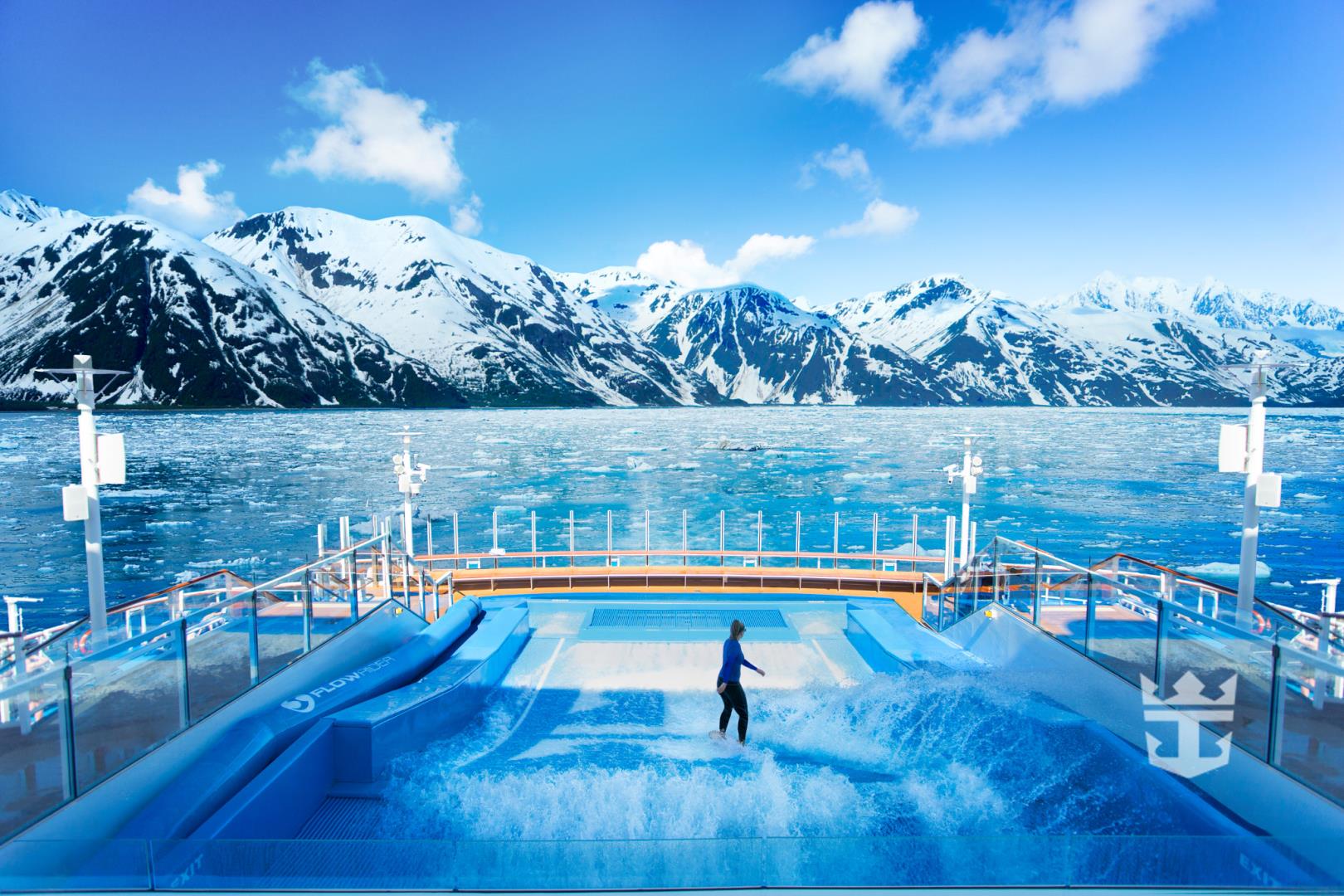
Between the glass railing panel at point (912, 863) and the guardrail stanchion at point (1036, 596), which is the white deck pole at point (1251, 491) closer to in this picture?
the guardrail stanchion at point (1036, 596)

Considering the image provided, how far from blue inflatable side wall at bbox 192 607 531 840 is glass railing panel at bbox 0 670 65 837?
88cm

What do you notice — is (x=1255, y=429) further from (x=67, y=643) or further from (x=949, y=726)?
(x=67, y=643)

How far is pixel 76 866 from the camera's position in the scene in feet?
11.3

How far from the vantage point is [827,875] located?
11.7 ft

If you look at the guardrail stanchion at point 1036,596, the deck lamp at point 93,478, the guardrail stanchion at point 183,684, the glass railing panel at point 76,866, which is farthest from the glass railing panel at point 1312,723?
the deck lamp at point 93,478

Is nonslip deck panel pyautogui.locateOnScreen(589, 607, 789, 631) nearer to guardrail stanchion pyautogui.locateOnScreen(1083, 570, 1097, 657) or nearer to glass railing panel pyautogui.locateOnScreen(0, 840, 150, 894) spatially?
guardrail stanchion pyautogui.locateOnScreen(1083, 570, 1097, 657)

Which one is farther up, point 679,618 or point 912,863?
point 912,863

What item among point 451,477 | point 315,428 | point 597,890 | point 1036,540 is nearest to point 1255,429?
point 597,890

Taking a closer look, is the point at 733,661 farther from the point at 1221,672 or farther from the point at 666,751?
the point at 1221,672

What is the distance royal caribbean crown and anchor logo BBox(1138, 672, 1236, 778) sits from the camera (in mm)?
4648

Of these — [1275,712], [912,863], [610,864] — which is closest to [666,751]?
[610,864]

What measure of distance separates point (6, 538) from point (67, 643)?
1665 inches

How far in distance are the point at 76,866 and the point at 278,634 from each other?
10.1 ft

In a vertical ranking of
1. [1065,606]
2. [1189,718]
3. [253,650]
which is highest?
[1065,606]
